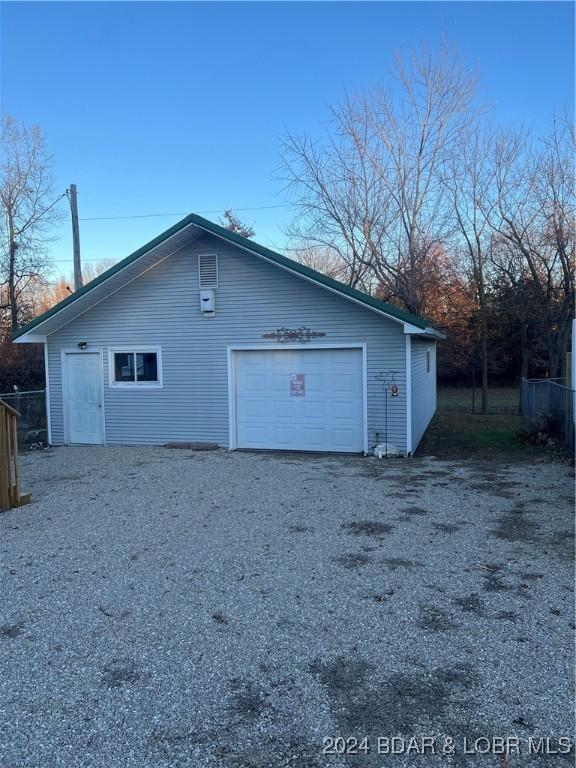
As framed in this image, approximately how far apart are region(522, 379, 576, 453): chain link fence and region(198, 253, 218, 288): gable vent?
709cm

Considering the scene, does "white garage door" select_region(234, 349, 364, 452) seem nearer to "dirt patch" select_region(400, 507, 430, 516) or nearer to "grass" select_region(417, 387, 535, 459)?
"grass" select_region(417, 387, 535, 459)

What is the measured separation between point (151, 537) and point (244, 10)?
424 inches

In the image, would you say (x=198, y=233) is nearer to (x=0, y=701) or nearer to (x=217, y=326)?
(x=217, y=326)

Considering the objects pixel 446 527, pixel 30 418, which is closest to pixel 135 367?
pixel 30 418

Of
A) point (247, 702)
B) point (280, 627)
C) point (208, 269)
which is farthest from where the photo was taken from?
point (208, 269)

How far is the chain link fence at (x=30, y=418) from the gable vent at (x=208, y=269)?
5.23 m

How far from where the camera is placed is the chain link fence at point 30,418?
13789mm

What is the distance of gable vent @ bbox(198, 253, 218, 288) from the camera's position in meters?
12.4

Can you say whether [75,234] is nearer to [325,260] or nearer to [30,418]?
[30,418]

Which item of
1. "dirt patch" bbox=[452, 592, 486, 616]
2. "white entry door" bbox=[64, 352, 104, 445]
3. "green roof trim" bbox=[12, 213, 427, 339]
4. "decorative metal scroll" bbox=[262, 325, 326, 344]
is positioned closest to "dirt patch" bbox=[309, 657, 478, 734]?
"dirt patch" bbox=[452, 592, 486, 616]

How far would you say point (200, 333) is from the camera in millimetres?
12633

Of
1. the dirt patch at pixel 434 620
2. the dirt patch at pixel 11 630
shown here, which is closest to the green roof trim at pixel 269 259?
the dirt patch at pixel 434 620

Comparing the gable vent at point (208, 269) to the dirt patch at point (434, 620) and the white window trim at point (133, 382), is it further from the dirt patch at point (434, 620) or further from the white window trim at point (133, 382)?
the dirt patch at point (434, 620)

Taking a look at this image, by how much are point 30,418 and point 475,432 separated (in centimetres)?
1090
